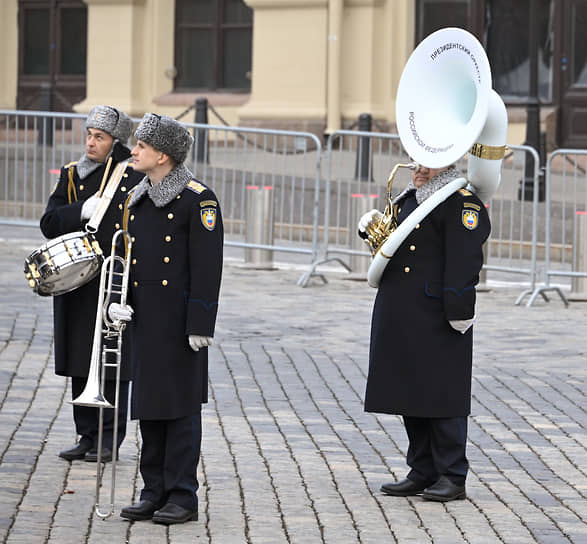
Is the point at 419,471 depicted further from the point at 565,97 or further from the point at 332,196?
the point at 565,97

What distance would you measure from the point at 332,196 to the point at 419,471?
8.70 meters

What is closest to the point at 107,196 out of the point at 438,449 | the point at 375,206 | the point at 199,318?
the point at 199,318

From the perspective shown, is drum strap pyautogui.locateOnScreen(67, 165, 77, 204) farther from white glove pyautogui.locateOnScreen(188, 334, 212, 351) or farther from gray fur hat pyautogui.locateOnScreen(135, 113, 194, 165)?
white glove pyautogui.locateOnScreen(188, 334, 212, 351)

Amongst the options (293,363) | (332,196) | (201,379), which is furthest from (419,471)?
(332,196)

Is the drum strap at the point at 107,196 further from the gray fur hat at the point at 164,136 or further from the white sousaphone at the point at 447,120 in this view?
the white sousaphone at the point at 447,120

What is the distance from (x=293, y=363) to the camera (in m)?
9.62

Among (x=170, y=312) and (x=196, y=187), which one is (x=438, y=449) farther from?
(x=196, y=187)

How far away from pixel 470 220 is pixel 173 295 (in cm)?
133

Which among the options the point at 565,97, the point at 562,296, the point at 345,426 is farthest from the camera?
the point at 565,97

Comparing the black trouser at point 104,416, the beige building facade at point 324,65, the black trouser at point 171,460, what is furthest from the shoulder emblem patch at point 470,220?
the beige building facade at point 324,65

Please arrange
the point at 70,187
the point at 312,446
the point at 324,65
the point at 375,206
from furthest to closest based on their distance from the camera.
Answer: the point at 324,65 → the point at 375,206 → the point at 312,446 → the point at 70,187

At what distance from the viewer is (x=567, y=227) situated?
13570 mm

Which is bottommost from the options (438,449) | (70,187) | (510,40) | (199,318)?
(438,449)

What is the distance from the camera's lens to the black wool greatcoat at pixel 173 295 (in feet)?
18.9
